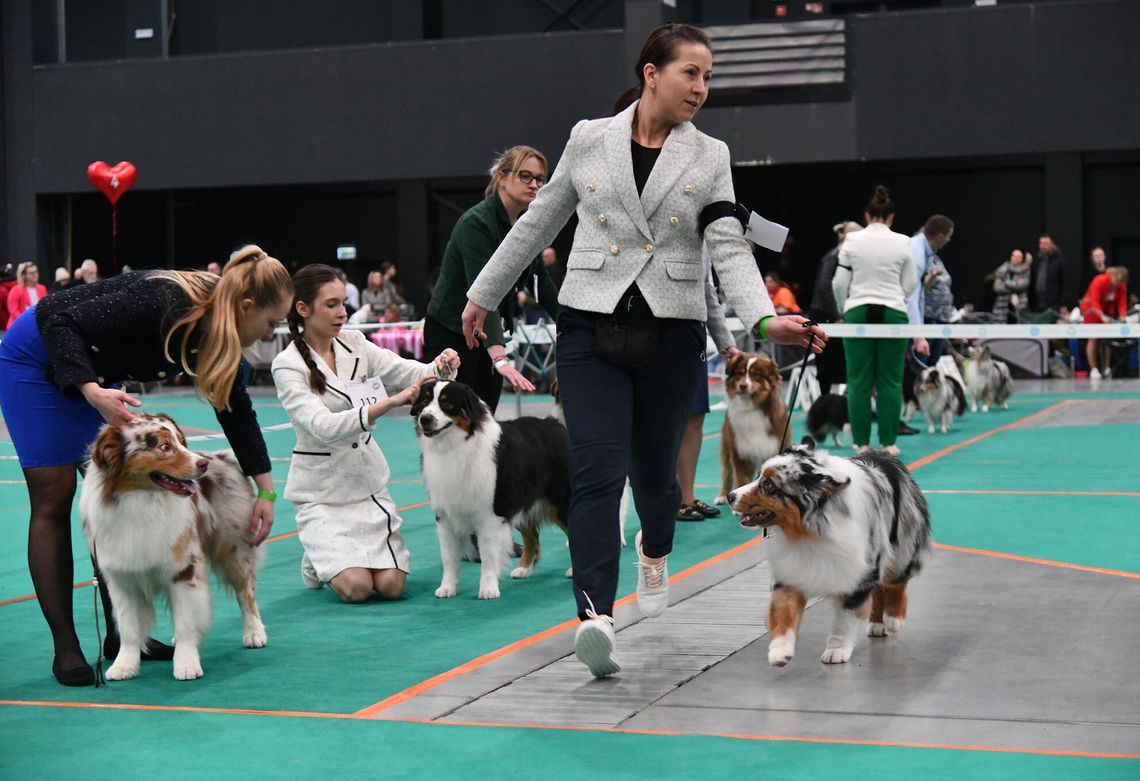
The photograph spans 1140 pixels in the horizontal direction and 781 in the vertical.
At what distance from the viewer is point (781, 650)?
163 inches

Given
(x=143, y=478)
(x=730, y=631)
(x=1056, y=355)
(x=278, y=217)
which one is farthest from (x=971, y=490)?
(x=278, y=217)

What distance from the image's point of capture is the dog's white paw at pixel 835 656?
4297mm

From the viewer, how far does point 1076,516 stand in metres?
7.31

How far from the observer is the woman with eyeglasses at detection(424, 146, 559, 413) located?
5.98 meters

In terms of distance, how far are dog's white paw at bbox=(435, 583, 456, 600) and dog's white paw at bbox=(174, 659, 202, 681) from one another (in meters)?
1.41

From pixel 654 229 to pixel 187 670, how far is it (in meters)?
1.88

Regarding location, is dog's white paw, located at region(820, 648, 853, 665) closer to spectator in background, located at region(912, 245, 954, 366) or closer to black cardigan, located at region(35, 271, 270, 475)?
black cardigan, located at region(35, 271, 270, 475)

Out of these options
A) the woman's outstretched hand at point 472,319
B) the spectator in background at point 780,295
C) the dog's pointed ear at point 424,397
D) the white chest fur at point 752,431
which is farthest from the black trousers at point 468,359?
the spectator in background at point 780,295

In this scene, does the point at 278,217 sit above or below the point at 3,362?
above

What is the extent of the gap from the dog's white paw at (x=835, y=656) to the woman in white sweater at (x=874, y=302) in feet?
17.0

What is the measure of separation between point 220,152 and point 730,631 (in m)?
18.5

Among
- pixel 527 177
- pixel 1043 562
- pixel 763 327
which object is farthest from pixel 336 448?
pixel 1043 562

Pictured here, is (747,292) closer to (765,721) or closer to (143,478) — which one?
(765,721)

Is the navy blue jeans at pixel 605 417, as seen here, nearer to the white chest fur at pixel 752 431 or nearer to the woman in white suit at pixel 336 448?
the woman in white suit at pixel 336 448
